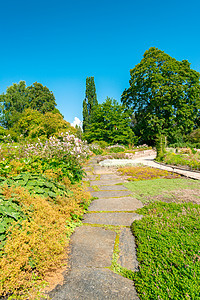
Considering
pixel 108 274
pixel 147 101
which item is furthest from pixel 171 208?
pixel 147 101

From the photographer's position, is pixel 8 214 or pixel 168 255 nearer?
pixel 168 255

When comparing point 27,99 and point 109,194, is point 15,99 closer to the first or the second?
point 27,99

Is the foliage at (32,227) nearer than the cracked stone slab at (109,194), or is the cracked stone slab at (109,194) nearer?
the foliage at (32,227)

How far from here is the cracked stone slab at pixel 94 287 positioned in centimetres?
126

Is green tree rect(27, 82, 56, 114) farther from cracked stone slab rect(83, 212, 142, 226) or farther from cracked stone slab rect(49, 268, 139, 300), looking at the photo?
cracked stone slab rect(49, 268, 139, 300)

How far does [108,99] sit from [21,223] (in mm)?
23069

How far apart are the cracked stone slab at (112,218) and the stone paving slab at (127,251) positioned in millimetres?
248

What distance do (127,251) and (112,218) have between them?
0.82 m

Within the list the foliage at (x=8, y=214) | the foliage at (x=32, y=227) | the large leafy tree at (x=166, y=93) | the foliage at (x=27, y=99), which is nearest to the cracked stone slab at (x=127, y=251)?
the foliage at (x=32, y=227)

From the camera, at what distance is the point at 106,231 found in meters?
2.26

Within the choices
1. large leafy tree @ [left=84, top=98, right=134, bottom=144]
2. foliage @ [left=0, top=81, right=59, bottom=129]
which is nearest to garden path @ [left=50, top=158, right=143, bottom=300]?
large leafy tree @ [left=84, top=98, right=134, bottom=144]

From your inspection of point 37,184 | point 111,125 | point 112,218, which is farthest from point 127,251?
point 111,125

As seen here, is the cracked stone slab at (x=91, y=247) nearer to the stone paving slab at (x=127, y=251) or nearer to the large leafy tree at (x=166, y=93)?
the stone paving slab at (x=127, y=251)

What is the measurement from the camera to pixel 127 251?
182 cm
